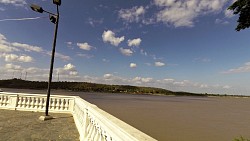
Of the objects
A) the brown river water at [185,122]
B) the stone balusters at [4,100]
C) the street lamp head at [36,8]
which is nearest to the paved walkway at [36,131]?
the stone balusters at [4,100]

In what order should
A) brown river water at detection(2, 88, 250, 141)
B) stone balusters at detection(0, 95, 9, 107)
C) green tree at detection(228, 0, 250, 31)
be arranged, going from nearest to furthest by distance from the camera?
green tree at detection(228, 0, 250, 31), stone balusters at detection(0, 95, 9, 107), brown river water at detection(2, 88, 250, 141)

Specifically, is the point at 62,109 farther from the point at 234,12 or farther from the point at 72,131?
the point at 234,12

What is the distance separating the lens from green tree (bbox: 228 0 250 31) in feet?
19.9

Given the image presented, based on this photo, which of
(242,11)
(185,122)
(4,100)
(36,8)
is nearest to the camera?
(242,11)

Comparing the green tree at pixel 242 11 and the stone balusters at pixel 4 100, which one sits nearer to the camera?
the green tree at pixel 242 11

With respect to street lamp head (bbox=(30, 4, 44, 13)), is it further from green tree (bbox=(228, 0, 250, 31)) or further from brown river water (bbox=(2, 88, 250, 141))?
brown river water (bbox=(2, 88, 250, 141))

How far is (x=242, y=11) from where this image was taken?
625cm

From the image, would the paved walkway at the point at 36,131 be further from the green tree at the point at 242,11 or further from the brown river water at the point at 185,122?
the brown river water at the point at 185,122

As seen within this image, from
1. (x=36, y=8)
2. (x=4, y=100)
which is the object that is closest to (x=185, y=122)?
(x=4, y=100)

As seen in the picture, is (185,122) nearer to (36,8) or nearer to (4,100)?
(4,100)

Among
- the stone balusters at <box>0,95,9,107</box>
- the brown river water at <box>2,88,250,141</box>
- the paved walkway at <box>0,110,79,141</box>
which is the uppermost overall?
the stone balusters at <box>0,95,9,107</box>

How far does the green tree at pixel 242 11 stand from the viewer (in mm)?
6051

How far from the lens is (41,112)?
38.3 ft

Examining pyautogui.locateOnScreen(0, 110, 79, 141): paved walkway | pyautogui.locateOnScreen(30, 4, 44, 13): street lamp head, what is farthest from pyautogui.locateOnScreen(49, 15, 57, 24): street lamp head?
pyautogui.locateOnScreen(0, 110, 79, 141): paved walkway
